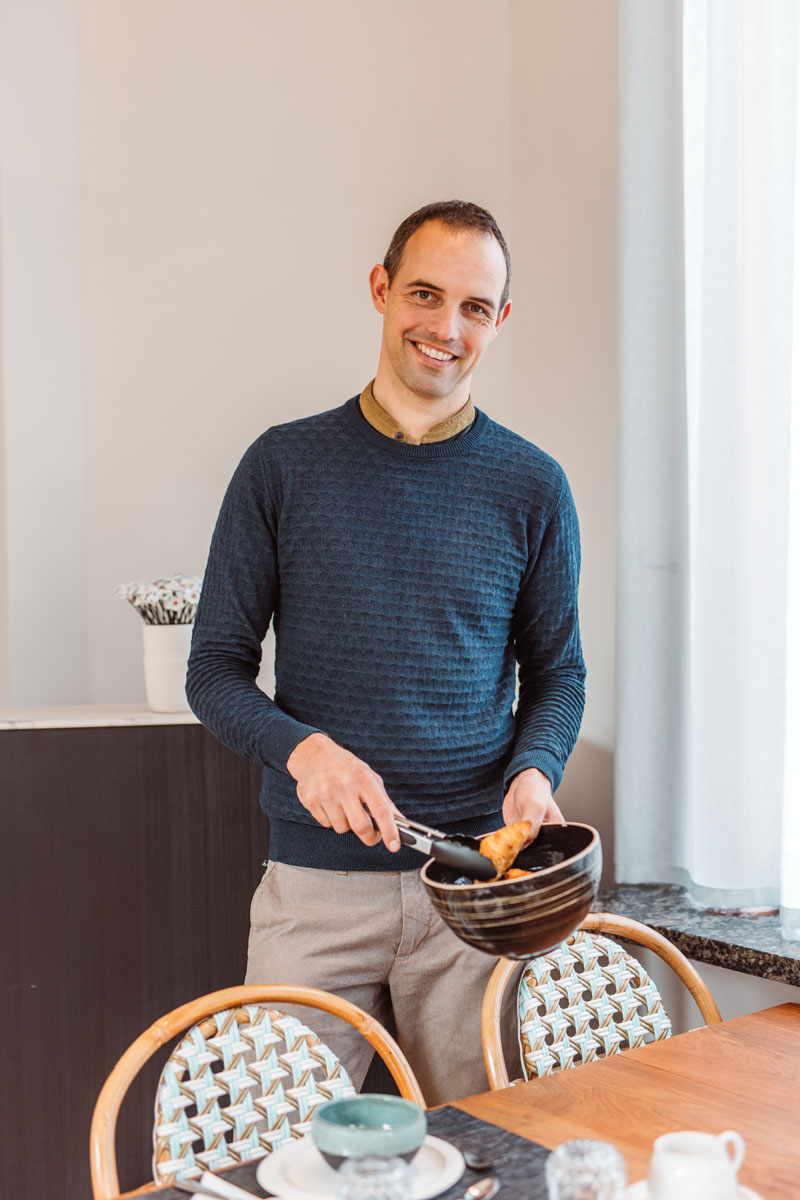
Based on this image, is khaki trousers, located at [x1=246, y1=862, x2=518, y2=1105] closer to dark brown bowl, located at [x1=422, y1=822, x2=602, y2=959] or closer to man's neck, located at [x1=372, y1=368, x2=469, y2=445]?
dark brown bowl, located at [x1=422, y1=822, x2=602, y2=959]

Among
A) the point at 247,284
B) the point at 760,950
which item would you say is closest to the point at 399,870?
the point at 760,950

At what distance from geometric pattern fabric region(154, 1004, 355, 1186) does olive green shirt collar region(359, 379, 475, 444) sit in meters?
0.78

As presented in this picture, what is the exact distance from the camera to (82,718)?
2109 mm

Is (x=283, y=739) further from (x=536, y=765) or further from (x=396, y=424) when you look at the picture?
(x=396, y=424)

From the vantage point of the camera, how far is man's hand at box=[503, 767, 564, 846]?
1.37m

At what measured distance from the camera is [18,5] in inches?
99.0

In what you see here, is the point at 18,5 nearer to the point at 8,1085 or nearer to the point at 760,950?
the point at 8,1085

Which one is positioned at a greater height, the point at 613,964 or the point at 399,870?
the point at 399,870

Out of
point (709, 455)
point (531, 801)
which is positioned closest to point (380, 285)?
point (709, 455)

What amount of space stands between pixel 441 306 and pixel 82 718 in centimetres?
103

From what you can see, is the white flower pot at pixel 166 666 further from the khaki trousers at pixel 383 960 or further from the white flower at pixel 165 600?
the khaki trousers at pixel 383 960

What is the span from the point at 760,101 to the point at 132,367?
1.40 meters

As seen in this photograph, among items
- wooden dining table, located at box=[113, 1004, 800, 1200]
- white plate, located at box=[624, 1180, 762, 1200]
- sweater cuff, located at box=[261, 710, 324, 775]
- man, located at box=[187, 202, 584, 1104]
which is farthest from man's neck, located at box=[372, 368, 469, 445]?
white plate, located at box=[624, 1180, 762, 1200]

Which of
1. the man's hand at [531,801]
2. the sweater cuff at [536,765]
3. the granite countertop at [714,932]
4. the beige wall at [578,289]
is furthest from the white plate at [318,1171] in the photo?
the beige wall at [578,289]
